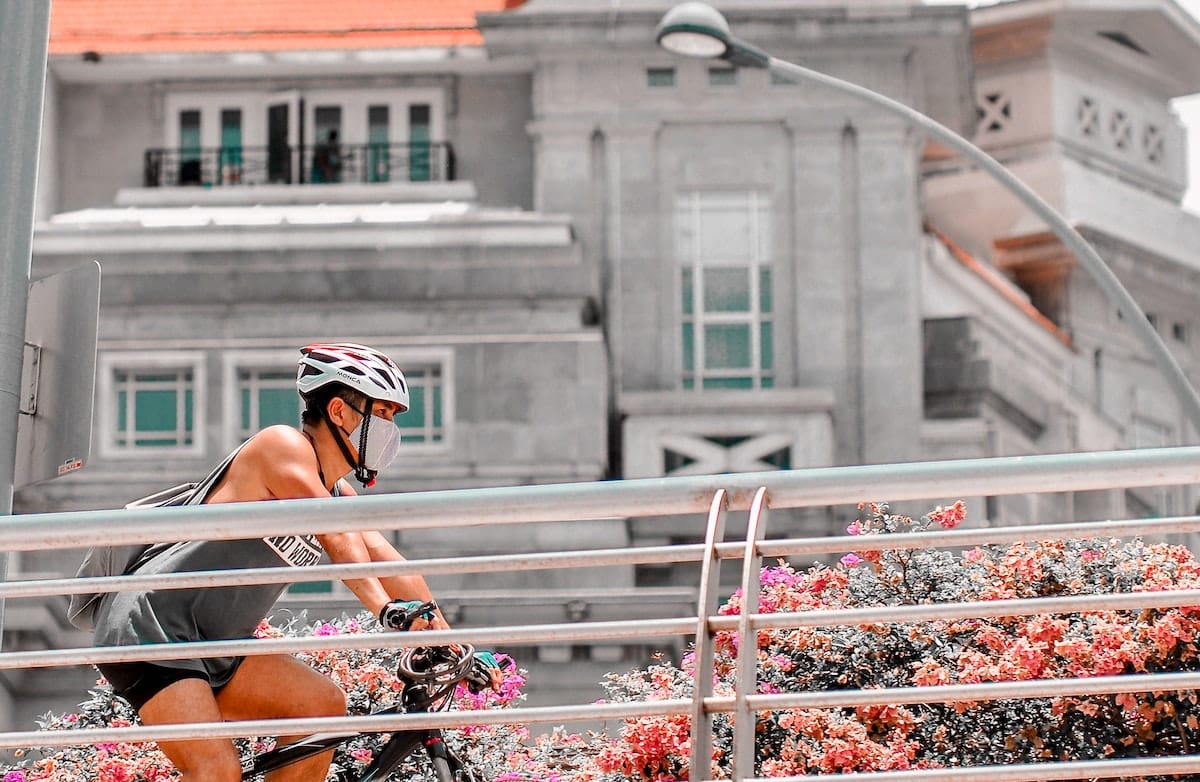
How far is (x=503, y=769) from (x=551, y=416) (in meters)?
20.7

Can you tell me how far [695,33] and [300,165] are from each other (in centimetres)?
1630

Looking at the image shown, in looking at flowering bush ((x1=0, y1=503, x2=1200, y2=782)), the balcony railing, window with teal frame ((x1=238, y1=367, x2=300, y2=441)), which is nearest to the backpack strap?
flowering bush ((x1=0, y1=503, x2=1200, y2=782))

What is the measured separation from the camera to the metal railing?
582 centimetres

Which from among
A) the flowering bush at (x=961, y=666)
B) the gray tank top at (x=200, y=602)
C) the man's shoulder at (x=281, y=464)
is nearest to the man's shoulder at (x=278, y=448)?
the man's shoulder at (x=281, y=464)

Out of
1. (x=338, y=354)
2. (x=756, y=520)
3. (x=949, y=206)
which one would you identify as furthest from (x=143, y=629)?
(x=949, y=206)

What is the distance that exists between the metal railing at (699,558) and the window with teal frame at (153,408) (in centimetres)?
2549

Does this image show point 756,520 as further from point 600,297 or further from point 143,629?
point 600,297

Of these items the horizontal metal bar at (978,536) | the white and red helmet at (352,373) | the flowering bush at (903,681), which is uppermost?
the white and red helmet at (352,373)

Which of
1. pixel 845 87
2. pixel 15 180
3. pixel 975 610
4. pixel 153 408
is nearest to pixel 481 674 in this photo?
pixel 975 610

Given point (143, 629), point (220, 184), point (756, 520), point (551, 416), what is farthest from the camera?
point (220, 184)

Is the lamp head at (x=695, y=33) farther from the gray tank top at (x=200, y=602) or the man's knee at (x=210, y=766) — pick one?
the man's knee at (x=210, y=766)

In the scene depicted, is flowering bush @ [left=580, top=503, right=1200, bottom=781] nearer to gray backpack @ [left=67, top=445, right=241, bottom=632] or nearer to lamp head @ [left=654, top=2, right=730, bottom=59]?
gray backpack @ [left=67, top=445, right=241, bottom=632]

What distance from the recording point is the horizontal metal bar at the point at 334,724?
6012 millimetres

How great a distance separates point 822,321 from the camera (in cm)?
3362
